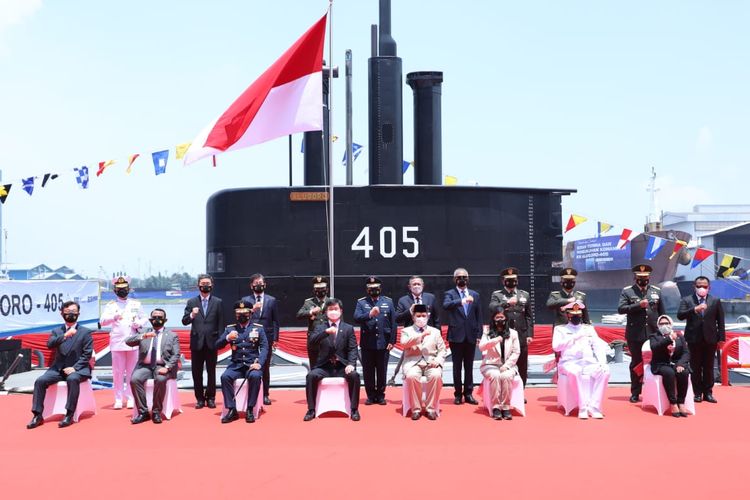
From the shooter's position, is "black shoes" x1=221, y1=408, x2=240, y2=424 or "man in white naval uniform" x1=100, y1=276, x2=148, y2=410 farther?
"man in white naval uniform" x1=100, y1=276, x2=148, y2=410

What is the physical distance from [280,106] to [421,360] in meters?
4.26

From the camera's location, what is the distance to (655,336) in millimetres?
9086

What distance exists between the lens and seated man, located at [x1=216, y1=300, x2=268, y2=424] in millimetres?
8516

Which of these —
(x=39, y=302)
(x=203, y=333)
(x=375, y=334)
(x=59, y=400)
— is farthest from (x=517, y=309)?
(x=39, y=302)

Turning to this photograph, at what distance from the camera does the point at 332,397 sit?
8805mm

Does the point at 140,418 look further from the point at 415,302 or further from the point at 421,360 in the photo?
the point at 415,302

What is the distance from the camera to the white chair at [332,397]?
876 cm

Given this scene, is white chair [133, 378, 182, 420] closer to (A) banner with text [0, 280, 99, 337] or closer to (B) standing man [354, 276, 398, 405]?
(B) standing man [354, 276, 398, 405]

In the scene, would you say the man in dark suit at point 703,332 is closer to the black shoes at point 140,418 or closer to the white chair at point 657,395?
the white chair at point 657,395

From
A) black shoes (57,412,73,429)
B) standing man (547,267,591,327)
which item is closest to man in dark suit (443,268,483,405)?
standing man (547,267,591,327)

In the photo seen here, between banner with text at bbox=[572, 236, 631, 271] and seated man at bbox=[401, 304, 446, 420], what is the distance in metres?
47.5

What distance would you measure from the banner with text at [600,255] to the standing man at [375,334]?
155ft

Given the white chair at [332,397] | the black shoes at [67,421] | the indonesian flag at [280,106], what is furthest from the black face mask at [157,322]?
the indonesian flag at [280,106]

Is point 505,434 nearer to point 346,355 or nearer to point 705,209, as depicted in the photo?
point 346,355
